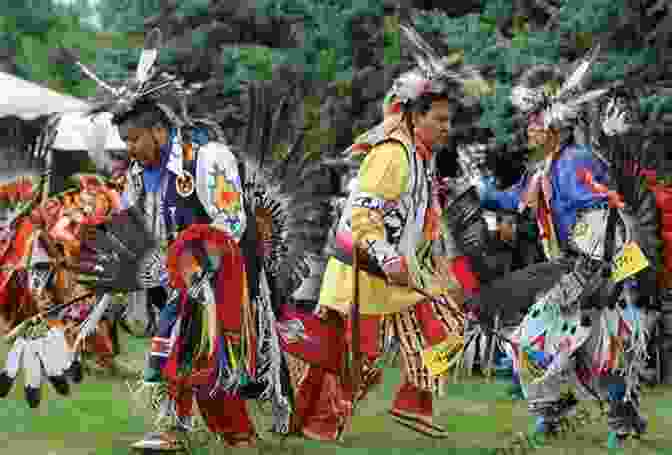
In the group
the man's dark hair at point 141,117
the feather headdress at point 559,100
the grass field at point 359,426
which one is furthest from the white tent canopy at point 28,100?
the man's dark hair at point 141,117

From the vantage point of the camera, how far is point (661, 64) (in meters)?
9.34

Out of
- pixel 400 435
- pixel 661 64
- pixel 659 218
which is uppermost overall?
pixel 661 64

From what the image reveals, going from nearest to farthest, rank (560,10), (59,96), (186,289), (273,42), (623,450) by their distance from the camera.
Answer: (186,289)
(623,450)
(560,10)
(273,42)
(59,96)

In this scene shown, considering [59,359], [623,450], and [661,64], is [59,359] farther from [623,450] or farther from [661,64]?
[661,64]

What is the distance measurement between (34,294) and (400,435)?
3.32m

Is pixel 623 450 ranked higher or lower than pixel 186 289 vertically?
lower

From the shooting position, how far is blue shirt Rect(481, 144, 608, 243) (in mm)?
6379

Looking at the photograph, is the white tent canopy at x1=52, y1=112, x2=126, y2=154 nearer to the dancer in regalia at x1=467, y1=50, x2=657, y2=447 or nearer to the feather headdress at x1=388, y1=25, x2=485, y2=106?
the dancer in regalia at x1=467, y1=50, x2=657, y2=447

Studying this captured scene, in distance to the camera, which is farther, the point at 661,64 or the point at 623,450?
the point at 661,64

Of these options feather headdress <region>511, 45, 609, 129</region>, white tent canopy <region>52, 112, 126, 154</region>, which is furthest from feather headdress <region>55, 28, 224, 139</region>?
white tent canopy <region>52, 112, 126, 154</region>

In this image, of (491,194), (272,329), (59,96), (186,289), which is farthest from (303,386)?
(59,96)

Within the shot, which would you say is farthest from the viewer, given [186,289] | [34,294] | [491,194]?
[34,294]

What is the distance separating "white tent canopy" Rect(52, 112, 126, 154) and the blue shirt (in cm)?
487

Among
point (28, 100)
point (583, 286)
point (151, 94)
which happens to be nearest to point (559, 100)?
point (583, 286)
